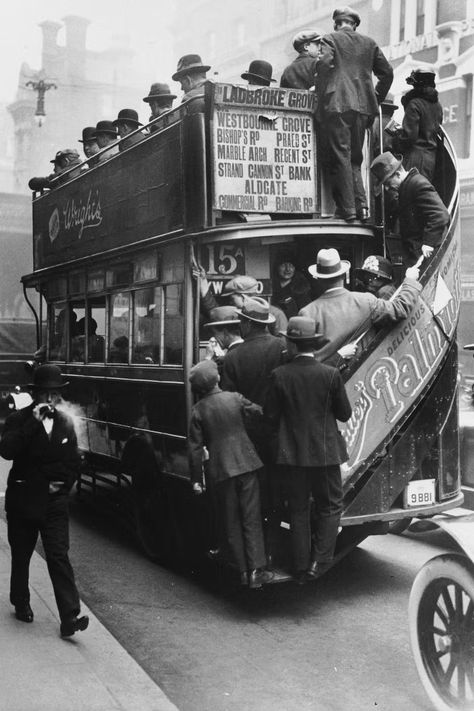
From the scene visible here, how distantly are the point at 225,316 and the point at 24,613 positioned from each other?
257 cm

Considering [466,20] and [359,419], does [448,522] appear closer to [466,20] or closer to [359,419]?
[359,419]

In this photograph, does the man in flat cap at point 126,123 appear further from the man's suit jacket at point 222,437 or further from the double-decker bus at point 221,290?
the man's suit jacket at point 222,437

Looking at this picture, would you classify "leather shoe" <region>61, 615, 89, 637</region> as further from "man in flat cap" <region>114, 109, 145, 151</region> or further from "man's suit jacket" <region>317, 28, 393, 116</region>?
"man in flat cap" <region>114, 109, 145, 151</region>

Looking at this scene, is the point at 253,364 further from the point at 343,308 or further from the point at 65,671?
the point at 65,671

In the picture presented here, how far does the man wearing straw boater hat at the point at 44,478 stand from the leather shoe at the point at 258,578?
117 centimetres

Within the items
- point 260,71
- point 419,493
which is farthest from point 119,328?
point 419,493

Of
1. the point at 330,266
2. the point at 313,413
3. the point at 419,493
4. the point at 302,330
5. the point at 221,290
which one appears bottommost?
the point at 419,493

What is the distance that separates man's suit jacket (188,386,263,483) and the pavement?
125 cm

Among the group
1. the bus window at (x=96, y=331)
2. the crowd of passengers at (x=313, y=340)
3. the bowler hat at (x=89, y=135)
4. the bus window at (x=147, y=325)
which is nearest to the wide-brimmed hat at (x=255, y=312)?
the crowd of passengers at (x=313, y=340)

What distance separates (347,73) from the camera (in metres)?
7.19

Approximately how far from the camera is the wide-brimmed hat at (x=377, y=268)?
271 inches

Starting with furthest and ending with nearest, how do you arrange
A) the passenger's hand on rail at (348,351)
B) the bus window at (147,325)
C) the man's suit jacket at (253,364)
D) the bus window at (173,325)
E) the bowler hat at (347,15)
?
the bus window at (147,325) < the bowler hat at (347,15) < the bus window at (173,325) < the man's suit jacket at (253,364) < the passenger's hand on rail at (348,351)

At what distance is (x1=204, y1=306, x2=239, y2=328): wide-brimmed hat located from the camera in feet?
22.2

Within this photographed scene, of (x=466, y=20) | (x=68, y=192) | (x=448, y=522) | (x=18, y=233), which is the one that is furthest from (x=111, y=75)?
(x=448, y=522)
